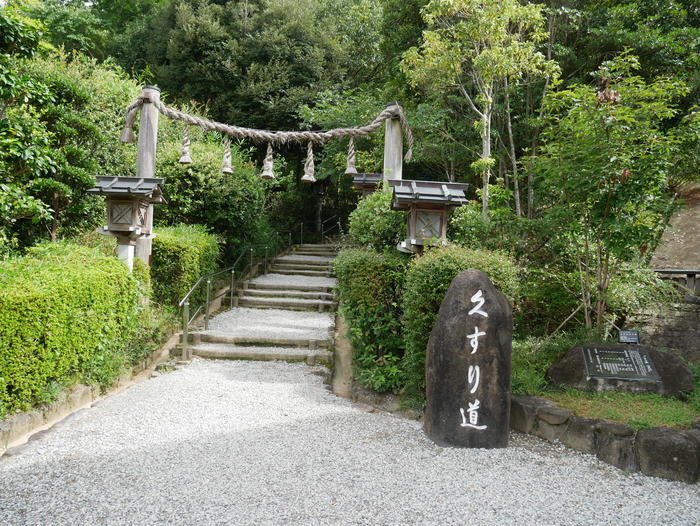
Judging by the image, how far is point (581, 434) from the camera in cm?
417

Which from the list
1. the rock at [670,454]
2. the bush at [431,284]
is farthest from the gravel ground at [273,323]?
the rock at [670,454]

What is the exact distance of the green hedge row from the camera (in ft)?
15.7

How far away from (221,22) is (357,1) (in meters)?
6.29

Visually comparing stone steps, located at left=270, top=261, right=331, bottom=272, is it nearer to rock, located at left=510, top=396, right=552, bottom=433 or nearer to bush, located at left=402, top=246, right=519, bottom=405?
bush, located at left=402, top=246, right=519, bottom=405

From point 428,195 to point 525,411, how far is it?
107 inches

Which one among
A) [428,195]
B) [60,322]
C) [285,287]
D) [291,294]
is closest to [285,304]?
[291,294]

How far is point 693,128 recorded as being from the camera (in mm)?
5629

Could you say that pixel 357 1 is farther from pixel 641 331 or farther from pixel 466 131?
pixel 641 331

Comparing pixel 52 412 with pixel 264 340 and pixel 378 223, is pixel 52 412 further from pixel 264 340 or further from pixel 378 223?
pixel 378 223

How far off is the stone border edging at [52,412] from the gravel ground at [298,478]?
0.58ft

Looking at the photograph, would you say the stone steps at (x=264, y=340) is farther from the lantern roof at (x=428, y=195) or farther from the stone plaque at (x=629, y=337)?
the stone plaque at (x=629, y=337)

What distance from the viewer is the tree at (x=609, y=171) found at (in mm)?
5340

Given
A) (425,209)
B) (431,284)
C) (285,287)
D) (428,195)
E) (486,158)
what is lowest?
(285,287)

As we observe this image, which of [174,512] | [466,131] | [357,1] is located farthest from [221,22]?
[174,512]
